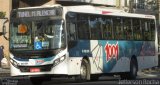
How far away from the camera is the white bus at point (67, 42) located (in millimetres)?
23844

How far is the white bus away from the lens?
23.8 metres

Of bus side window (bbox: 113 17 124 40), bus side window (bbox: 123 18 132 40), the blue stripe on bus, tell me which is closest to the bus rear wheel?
the blue stripe on bus

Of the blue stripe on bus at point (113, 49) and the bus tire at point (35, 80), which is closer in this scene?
the blue stripe on bus at point (113, 49)

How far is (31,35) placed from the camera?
78.8 ft

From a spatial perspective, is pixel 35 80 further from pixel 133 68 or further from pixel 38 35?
pixel 133 68

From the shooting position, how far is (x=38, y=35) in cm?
2392

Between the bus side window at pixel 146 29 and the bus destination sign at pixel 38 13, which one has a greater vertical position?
the bus destination sign at pixel 38 13

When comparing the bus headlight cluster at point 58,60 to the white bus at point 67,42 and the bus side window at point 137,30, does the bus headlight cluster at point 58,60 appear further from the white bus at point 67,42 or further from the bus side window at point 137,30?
the bus side window at point 137,30

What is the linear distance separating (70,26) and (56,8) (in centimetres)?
91

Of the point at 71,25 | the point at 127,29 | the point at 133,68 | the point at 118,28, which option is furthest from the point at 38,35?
the point at 133,68

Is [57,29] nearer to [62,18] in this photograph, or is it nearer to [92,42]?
[62,18]

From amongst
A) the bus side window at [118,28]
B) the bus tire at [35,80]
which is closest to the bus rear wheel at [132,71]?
the bus side window at [118,28]

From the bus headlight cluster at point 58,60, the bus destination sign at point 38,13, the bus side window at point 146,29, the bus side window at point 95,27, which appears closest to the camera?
the bus headlight cluster at point 58,60

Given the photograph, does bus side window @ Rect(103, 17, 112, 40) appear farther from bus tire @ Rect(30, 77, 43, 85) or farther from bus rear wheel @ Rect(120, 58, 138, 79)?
bus tire @ Rect(30, 77, 43, 85)
